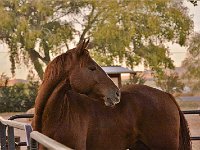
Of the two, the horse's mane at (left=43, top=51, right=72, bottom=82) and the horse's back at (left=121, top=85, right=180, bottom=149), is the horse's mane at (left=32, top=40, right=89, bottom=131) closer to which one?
the horse's mane at (left=43, top=51, right=72, bottom=82)

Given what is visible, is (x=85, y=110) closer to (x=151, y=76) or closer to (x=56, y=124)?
(x=56, y=124)

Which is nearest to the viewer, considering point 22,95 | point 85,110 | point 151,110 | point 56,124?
point 56,124

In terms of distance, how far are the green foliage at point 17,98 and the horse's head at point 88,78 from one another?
11.9 meters

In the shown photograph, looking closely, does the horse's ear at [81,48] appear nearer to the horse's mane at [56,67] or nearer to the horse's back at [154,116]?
the horse's mane at [56,67]

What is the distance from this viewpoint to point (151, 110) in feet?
10.7

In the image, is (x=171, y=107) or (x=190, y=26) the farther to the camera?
(x=190, y=26)

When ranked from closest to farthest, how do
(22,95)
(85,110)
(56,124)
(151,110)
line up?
(56,124), (85,110), (151,110), (22,95)

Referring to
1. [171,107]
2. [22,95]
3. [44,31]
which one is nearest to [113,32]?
[44,31]

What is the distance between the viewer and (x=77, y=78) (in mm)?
2645

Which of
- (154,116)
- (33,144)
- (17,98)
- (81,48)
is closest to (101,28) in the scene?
(17,98)

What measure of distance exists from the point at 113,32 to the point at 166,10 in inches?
72.0

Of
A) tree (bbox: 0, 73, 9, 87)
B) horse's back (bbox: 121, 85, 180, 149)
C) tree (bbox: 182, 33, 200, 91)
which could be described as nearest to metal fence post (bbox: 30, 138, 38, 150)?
horse's back (bbox: 121, 85, 180, 149)

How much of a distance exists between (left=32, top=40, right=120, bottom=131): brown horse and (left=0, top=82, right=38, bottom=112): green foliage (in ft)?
39.0

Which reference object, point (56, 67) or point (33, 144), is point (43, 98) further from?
point (33, 144)
